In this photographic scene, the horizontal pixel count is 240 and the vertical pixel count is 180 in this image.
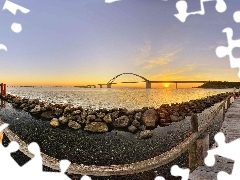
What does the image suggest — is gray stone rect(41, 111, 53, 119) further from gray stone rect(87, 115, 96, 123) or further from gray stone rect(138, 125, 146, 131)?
gray stone rect(138, 125, 146, 131)

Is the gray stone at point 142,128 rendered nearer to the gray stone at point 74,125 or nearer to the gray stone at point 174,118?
the gray stone at point 74,125

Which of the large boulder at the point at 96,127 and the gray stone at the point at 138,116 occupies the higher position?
the gray stone at the point at 138,116

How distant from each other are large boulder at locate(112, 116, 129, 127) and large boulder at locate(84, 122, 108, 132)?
545 millimetres

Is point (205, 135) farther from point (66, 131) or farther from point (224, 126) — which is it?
point (66, 131)

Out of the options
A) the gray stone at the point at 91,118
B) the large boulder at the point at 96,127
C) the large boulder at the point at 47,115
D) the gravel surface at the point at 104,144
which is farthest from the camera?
the large boulder at the point at 47,115

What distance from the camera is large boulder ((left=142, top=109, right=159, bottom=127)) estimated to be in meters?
15.3

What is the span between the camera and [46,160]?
388 cm

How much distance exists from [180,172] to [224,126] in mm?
6620

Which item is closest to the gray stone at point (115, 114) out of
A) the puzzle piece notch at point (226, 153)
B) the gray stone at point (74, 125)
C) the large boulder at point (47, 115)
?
the gray stone at point (74, 125)

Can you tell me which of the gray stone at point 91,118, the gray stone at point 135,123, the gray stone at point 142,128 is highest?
the gray stone at point 91,118

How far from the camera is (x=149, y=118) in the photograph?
50.8ft

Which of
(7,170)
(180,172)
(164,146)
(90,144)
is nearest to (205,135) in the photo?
Result: (180,172)

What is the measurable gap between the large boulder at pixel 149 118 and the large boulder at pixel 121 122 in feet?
3.23

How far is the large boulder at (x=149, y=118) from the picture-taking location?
1525 centimetres
